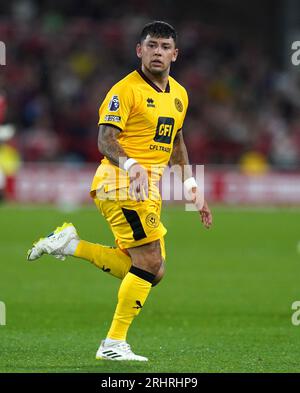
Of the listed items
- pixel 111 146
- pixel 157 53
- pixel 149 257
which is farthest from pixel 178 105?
pixel 149 257

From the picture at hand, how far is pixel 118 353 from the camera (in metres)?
7.09

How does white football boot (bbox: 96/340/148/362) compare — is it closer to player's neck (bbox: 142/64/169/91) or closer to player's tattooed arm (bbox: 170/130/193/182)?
player's tattooed arm (bbox: 170/130/193/182)

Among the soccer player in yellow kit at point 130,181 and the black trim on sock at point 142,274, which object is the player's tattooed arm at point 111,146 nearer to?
the soccer player in yellow kit at point 130,181

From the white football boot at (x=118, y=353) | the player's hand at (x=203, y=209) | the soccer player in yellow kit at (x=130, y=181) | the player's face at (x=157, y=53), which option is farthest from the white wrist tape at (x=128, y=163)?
the white football boot at (x=118, y=353)

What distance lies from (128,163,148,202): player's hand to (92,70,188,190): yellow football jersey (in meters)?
0.33

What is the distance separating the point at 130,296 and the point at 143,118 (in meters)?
1.23

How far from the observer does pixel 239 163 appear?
25.8 m

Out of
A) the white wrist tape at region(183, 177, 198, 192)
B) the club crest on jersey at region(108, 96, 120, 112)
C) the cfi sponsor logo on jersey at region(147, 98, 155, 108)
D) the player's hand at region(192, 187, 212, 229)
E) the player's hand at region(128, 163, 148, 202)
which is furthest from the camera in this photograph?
the white wrist tape at region(183, 177, 198, 192)

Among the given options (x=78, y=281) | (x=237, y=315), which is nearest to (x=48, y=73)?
(x=78, y=281)

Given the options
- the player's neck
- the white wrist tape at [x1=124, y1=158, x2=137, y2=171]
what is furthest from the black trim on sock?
the player's neck

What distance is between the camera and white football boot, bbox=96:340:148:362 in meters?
7.09

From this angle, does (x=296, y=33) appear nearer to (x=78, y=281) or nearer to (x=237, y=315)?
(x=78, y=281)

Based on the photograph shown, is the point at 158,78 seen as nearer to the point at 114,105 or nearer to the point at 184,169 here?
the point at 114,105
